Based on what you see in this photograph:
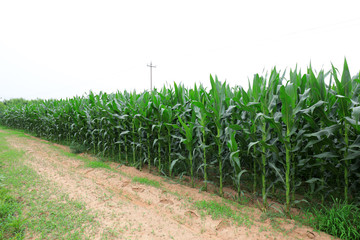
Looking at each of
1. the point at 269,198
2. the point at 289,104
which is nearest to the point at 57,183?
the point at 269,198

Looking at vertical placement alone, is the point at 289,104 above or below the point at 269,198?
above

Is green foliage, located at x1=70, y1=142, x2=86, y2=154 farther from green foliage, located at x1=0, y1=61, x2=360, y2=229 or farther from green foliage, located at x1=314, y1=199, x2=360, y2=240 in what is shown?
green foliage, located at x1=314, y1=199, x2=360, y2=240

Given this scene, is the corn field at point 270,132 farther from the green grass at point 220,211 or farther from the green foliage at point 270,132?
the green grass at point 220,211

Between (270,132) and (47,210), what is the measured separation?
12.4 feet

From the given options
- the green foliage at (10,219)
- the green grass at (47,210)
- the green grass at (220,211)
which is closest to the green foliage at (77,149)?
the green grass at (47,210)

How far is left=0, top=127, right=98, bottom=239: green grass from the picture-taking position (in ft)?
8.45

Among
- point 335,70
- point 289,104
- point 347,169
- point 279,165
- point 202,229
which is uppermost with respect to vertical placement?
point 335,70

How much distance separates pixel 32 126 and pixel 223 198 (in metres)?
14.1

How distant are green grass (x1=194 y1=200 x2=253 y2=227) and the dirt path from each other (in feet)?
0.23

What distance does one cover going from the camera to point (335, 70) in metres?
2.62

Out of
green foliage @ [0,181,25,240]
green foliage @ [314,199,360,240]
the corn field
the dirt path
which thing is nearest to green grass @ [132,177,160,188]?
the dirt path

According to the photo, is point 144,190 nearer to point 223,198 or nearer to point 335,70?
point 223,198

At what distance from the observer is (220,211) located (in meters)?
3.03

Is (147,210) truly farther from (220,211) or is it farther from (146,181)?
(220,211)
